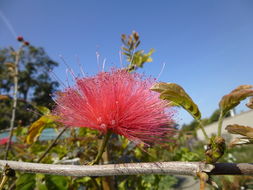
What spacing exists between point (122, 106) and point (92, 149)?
3.88ft

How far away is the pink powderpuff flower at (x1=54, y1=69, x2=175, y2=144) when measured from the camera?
1.28 meters

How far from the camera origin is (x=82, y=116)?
1354 millimetres

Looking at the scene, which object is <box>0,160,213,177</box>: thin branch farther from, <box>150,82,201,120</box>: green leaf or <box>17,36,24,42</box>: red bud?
<box>17,36,24,42</box>: red bud

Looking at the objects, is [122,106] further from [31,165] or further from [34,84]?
[34,84]

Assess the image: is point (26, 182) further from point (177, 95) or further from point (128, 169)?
point (177, 95)

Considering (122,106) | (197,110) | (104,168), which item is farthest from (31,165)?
(197,110)

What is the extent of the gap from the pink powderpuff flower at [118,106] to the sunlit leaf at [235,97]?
35cm

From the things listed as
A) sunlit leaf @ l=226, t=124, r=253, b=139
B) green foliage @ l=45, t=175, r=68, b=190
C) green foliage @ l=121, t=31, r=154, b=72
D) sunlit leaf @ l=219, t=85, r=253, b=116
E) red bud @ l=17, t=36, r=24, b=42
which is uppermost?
red bud @ l=17, t=36, r=24, b=42

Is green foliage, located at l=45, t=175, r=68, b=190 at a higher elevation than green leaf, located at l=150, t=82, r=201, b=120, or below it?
below

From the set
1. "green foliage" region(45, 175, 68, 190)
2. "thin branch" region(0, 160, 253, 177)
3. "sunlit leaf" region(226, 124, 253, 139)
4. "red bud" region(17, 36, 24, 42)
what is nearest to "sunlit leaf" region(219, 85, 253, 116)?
"sunlit leaf" region(226, 124, 253, 139)

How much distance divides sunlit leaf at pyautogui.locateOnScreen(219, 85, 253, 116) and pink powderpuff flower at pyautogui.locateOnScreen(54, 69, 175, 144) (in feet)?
1.13

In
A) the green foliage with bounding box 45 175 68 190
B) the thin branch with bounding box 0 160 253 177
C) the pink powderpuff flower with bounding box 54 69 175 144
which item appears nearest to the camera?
the thin branch with bounding box 0 160 253 177

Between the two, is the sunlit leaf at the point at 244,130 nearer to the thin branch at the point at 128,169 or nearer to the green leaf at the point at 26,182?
the thin branch at the point at 128,169

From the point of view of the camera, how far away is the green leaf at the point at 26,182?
1.37m
